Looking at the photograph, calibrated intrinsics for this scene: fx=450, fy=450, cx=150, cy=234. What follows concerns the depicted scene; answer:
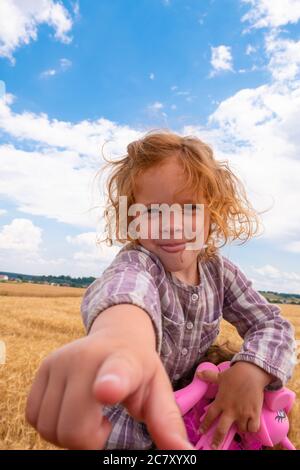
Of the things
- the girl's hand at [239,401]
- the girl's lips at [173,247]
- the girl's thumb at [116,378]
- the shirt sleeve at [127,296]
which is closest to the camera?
the girl's thumb at [116,378]

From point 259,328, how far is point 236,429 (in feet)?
1.57

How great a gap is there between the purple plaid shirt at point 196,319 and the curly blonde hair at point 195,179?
0.59ft

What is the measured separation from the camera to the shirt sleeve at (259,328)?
1.61 meters

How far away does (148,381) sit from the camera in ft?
2.22

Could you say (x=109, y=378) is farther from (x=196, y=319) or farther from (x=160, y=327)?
(x=196, y=319)

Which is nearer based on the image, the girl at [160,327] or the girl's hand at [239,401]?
the girl at [160,327]

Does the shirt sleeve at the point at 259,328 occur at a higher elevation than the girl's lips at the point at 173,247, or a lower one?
lower

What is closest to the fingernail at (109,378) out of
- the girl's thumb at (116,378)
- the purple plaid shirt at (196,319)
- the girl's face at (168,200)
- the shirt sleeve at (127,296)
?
the girl's thumb at (116,378)

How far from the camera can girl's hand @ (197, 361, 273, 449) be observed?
150 cm

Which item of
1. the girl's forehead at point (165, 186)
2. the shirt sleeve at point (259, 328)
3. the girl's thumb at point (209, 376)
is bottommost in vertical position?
the girl's thumb at point (209, 376)

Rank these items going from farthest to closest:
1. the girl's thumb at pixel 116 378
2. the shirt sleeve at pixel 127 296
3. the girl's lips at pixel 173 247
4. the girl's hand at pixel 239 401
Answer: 1. the girl's lips at pixel 173 247
2. the girl's hand at pixel 239 401
3. the shirt sleeve at pixel 127 296
4. the girl's thumb at pixel 116 378

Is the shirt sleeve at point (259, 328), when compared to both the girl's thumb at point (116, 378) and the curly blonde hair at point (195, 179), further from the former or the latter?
the girl's thumb at point (116, 378)

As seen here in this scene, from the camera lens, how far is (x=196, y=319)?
70.2 inches
